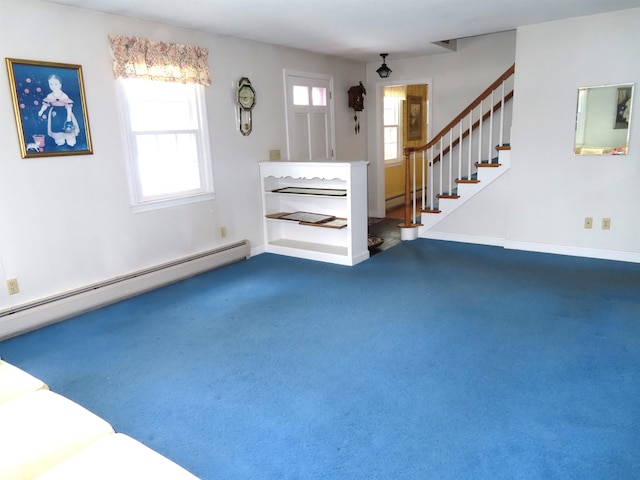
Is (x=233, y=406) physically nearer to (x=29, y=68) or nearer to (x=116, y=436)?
(x=116, y=436)

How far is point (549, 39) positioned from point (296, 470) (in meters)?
4.79

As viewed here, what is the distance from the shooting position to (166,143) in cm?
441

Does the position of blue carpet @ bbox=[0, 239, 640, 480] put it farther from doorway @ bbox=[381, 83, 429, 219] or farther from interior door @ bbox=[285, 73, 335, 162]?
doorway @ bbox=[381, 83, 429, 219]

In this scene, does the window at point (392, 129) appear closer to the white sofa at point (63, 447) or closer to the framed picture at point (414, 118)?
the framed picture at point (414, 118)

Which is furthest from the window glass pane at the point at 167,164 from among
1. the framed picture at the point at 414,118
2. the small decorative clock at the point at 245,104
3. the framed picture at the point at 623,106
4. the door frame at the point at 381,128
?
the framed picture at the point at 414,118

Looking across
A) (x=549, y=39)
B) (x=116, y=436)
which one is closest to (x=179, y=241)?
(x=116, y=436)

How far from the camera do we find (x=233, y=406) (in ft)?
7.99

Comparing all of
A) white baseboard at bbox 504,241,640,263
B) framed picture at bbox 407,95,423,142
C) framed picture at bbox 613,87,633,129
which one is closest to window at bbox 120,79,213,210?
white baseboard at bbox 504,241,640,263

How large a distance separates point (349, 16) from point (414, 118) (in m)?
4.84

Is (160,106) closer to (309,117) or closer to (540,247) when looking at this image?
(309,117)

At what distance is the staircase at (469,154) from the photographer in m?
5.41

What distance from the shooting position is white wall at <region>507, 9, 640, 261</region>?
4465 mm

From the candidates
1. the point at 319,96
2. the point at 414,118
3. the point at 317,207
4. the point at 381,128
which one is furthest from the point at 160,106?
the point at 414,118

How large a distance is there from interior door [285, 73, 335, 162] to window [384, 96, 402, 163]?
187 cm
